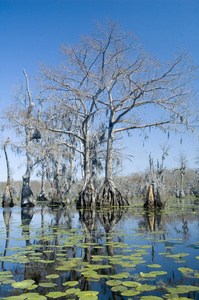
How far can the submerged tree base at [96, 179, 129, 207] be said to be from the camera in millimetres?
14926

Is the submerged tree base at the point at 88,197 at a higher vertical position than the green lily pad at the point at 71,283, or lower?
higher

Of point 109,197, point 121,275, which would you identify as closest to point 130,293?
point 121,275

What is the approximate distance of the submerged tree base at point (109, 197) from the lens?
49.0ft

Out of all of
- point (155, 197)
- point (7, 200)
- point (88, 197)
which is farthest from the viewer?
point (7, 200)

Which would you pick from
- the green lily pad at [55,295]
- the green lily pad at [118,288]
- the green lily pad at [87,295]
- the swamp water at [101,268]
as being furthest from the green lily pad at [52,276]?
the green lily pad at [118,288]

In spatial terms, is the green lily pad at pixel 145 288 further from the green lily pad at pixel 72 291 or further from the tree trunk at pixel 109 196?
the tree trunk at pixel 109 196

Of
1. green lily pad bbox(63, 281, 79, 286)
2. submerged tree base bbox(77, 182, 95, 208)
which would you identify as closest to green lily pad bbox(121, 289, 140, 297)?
green lily pad bbox(63, 281, 79, 286)

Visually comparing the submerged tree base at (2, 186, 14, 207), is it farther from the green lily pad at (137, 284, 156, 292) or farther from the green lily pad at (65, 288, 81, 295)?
the green lily pad at (137, 284, 156, 292)

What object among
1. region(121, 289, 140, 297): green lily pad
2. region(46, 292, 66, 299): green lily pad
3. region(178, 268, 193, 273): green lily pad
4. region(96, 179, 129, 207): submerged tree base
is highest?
region(96, 179, 129, 207): submerged tree base

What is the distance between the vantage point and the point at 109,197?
15.1 metres

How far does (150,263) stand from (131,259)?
242 millimetres

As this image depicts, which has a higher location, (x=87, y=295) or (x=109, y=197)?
(x=109, y=197)

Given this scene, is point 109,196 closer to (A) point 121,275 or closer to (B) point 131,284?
(A) point 121,275

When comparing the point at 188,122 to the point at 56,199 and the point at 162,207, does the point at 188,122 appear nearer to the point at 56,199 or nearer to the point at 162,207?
the point at 162,207
